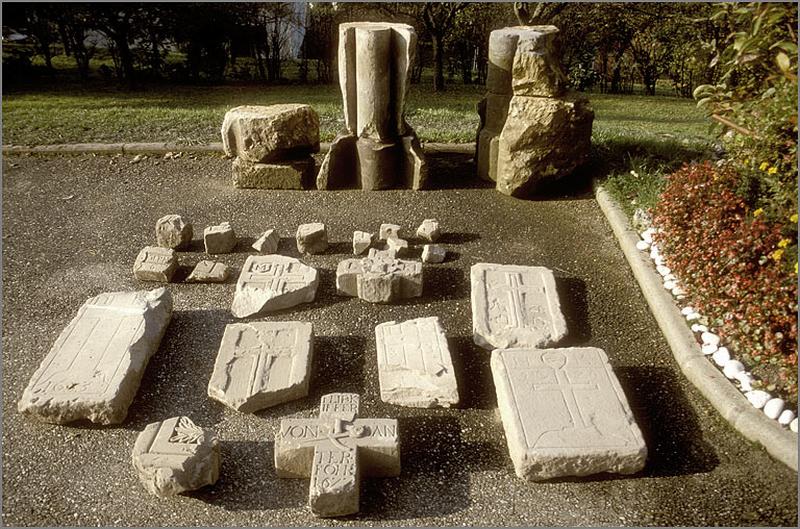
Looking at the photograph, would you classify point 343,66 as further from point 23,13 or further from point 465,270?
point 23,13

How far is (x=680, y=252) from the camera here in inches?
202

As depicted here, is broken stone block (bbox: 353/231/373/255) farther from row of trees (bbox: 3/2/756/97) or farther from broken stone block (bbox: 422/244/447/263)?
row of trees (bbox: 3/2/756/97)

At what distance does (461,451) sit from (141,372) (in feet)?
7.00

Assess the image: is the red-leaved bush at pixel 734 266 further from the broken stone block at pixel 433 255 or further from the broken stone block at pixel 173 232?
the broken stone block at pixel 173 232

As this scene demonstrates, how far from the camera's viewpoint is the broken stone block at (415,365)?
4145 mm

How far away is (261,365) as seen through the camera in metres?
4.31

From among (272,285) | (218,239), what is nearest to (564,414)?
(272,285)

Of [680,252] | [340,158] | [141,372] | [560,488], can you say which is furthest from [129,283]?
[680,252]

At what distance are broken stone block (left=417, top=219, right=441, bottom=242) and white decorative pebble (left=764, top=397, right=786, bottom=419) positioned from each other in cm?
312

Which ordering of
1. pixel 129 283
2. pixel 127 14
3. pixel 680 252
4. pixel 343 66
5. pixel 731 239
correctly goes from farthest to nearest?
pixel 127 14, pixel 343 66, pixel 129 283, pixel 680 252, pixel 731 239

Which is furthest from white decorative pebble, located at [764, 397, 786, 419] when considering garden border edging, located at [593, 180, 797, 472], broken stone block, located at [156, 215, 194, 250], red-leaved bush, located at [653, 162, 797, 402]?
broken stone block, located at [156, 215, 194, 250]

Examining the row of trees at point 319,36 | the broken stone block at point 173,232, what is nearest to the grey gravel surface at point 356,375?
the broken stone block at point 173,232

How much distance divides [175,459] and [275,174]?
4172 millimetres

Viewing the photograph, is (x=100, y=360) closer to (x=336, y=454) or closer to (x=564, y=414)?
(x=336, y=454)
